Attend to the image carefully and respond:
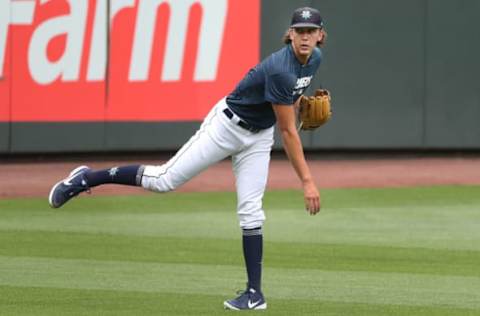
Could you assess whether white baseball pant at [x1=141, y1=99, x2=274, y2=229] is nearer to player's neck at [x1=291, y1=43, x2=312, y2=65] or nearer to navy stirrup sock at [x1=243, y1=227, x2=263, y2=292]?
navy stirrup sock at [x1=243, y1=227, x2=263, y2=292]

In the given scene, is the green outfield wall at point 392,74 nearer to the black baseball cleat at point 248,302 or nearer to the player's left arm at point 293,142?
the black baseball cleat at point 248,302

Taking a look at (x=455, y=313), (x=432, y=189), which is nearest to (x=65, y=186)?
(x=455, y=313)

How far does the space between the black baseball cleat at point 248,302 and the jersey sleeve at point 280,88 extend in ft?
3.63

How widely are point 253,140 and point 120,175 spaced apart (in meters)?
0.85

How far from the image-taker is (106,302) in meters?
7.88

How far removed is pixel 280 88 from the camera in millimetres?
7555

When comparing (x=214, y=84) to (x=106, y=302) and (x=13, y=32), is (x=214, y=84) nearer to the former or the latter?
(x=13, y=32)

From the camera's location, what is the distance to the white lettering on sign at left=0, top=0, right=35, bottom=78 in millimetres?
15406

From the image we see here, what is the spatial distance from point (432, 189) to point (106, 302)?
7341 mm

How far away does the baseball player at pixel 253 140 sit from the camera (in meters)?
7.61

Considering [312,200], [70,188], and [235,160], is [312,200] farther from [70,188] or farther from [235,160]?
[70,188]

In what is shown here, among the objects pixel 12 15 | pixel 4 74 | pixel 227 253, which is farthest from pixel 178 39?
pixel 227 253

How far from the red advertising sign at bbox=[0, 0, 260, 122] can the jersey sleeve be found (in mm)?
8419

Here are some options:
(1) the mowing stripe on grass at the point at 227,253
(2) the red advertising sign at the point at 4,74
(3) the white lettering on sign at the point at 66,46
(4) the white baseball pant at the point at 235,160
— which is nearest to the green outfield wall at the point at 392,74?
(3) the white lettering on sign at the point at 66,46
